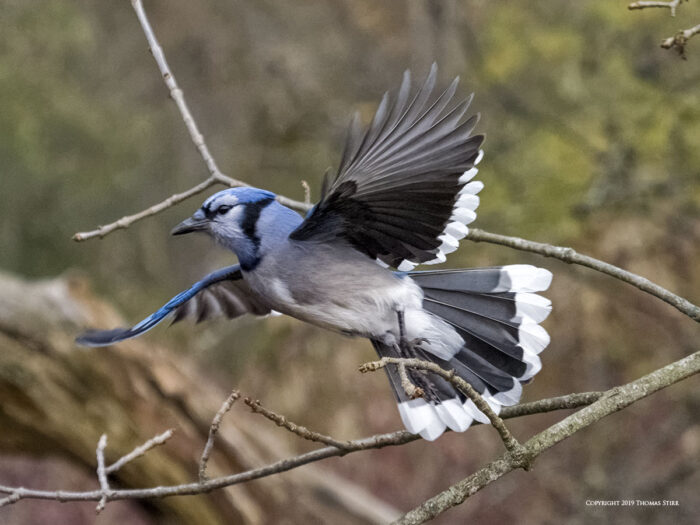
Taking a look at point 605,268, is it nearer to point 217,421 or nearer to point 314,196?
point 217,421

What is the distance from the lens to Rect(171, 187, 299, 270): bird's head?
2.33m

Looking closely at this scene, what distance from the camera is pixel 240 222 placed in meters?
2.34

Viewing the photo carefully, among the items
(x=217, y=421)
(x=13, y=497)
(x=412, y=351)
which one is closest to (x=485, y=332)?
(x=412, y=351)

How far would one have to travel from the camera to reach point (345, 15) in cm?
740

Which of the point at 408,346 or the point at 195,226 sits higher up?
the point at 195,226

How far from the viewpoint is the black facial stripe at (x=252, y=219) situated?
2340 millimetres

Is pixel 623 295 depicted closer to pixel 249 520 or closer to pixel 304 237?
pixel 249 520

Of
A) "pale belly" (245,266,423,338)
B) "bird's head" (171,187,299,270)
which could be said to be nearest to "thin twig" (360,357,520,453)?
"pale belly" (245,266,423,338)

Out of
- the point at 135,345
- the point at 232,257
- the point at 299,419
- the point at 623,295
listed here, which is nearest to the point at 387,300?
the point at 135,345

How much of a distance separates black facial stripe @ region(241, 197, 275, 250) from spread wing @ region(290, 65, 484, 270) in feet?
0.48

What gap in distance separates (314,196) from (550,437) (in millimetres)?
5099

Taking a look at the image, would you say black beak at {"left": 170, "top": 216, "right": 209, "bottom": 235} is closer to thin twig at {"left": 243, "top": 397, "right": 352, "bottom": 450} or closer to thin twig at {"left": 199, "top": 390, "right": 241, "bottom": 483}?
thin twig at {"left": 199, "top": 390, "right": 241, "bottom": 483}

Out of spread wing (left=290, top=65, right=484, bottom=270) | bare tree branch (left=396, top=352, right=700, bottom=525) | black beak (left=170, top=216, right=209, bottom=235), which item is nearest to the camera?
bare tree branch (left=396, top=352, right=700, bottom=525)

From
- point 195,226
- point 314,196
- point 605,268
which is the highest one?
point 195,226
